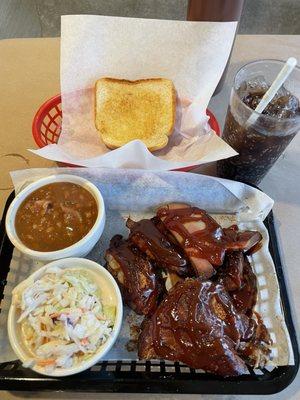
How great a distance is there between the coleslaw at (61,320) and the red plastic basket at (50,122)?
0.70m

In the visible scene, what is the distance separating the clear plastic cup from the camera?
1.47 metres

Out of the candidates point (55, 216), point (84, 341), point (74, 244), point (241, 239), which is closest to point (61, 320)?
point (84, 341)

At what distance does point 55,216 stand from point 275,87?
0.93 meters

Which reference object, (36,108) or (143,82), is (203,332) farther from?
(36,108)

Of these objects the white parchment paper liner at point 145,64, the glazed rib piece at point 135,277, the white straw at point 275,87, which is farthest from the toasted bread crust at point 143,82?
the glazed rib piece at point 135,277

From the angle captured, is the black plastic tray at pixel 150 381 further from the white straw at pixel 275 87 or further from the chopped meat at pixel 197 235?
the white straw at pixel 275 87

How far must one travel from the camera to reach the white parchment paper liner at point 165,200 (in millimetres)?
1486

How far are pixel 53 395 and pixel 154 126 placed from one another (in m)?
1.21

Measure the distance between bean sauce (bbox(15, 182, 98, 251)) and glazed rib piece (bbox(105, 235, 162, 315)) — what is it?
0.15 metres

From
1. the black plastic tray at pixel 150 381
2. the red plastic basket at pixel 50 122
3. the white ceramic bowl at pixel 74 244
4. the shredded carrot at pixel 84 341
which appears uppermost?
the red plastic basket at pixel 50 122

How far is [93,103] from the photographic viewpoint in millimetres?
1961

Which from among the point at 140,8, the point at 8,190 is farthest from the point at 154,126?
the point at 140,8

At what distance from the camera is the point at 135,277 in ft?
4.57

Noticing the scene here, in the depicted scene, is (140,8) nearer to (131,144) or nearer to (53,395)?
(131,144)
